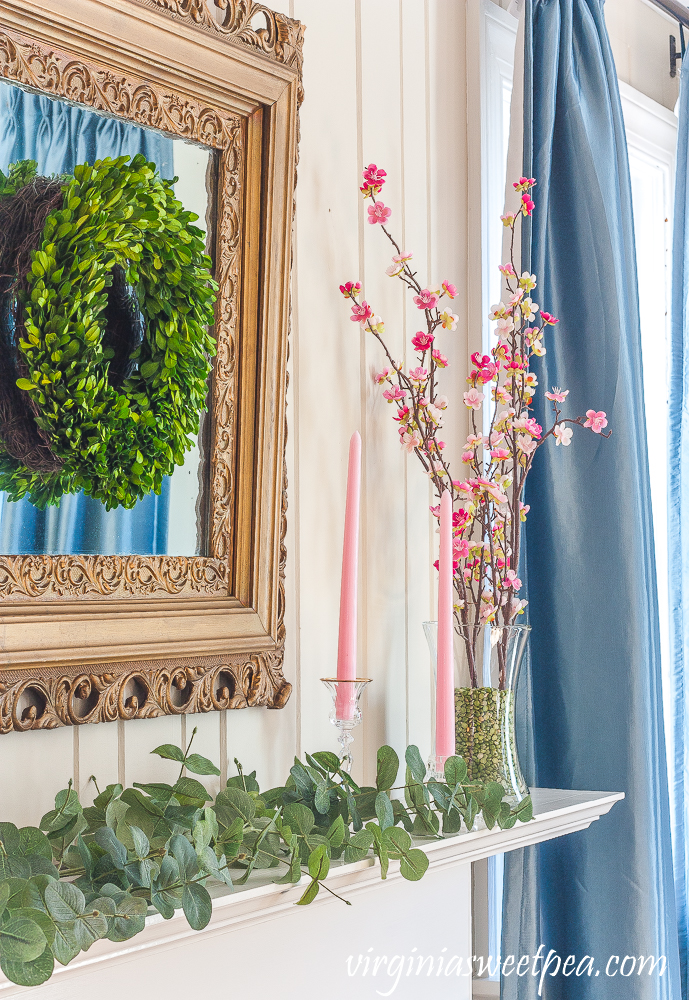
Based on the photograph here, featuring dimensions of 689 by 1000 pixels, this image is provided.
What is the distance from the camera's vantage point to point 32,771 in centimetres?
80

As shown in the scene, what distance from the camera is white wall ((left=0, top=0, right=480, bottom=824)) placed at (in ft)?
3.44

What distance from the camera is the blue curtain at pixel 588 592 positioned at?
51.4 inches

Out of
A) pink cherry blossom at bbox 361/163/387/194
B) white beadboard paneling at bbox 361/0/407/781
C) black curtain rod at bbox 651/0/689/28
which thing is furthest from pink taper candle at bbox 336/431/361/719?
black curtain rod at bbox 651/0/689/28

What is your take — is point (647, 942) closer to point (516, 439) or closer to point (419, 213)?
point (516, 439)

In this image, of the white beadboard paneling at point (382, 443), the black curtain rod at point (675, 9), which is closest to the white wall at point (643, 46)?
the black curtain rod at point (675, 9)

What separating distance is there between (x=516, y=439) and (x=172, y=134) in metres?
0.50

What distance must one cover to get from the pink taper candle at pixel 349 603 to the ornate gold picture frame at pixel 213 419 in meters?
0.09

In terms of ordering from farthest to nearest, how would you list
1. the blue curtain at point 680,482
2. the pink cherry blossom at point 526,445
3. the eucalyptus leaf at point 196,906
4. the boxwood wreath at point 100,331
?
1. the blue curtain at point 680,482
2. the pink cherry blossom at point 526,445
3. the boxwood wreath at point 100,331
4. the eucalyptus leaf at point 196,906

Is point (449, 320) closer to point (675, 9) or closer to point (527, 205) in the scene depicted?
point (527, 205)

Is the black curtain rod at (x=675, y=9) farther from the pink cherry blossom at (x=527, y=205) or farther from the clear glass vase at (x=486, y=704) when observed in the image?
the clear glass vase at (x=486, y=704)

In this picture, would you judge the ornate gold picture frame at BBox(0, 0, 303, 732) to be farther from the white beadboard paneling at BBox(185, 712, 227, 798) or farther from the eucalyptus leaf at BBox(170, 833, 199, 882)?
the eucalyptus leaf at BBox(170, 833, 199, 882)

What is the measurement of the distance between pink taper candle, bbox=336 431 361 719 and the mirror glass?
136mm

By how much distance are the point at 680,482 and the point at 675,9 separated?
88 centimetres

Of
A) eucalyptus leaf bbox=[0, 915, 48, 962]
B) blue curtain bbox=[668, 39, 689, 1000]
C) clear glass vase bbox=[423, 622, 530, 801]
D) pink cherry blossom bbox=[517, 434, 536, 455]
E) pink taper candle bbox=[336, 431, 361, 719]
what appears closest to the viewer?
eucalyptus leaf bbox=[0, 915, 48, 962]
